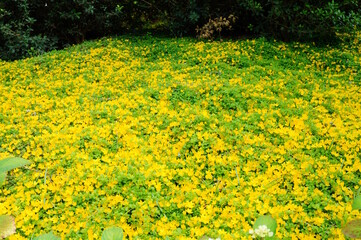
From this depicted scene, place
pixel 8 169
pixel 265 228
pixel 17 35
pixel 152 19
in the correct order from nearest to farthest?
pixel 8 169 < pixel 265 228 < pixel 17 35 < pixel 152 19

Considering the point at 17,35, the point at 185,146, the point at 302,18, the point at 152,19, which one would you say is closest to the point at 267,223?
the point at 185,146

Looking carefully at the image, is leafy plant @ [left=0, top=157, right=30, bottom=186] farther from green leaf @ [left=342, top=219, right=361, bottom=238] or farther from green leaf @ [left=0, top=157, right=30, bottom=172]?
green leaf @ [left=342, top=219, right=361, bottom=238]

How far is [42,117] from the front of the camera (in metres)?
4.32

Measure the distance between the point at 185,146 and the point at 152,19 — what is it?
20.8ft

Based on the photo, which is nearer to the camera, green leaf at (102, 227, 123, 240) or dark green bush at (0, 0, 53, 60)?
green leaf at (102, 227, 123, 240)

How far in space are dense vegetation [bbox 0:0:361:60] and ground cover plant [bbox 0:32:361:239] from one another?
3.96ft

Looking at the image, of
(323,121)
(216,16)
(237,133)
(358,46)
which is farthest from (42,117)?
(358,46)

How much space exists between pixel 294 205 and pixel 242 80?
2927mm

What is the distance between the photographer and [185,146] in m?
3.56

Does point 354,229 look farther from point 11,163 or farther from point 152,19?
point 152,19

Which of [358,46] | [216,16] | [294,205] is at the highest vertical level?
[216,16]

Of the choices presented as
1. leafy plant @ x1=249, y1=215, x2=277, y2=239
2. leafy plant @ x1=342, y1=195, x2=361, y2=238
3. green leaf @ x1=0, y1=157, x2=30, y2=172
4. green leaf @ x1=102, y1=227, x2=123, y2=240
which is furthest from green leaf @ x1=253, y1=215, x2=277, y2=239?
green leaf @ x1=0, y1=157, x2=30, y2=172

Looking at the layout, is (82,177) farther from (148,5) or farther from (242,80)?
(148,5)

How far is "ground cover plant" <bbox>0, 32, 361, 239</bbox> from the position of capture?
103 inches
